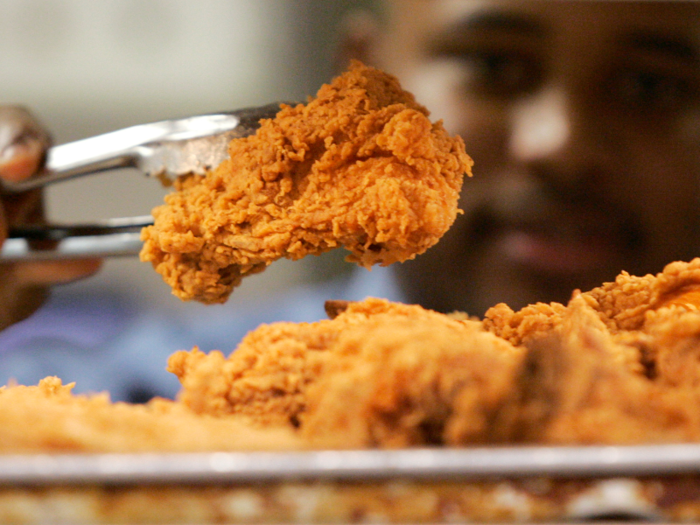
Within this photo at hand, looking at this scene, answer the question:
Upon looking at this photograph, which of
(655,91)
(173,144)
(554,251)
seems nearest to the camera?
(173,144)

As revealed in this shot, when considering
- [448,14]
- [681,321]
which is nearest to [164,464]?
[681,321]

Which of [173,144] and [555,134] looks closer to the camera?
[173,144]

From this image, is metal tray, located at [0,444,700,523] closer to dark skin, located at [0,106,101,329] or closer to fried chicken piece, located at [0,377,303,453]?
fried chicken piece, located at [0,377,303,453]

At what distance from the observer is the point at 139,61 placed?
1.38 meters

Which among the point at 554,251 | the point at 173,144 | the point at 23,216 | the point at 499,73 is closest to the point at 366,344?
the point at 173,144

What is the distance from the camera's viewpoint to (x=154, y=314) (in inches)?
65.3

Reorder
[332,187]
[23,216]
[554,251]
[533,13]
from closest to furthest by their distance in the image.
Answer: [332,187] < [23,216] < [533,13] < [554,251]

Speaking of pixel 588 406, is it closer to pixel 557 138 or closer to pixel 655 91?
pixel 557 138

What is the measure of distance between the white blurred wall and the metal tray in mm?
1161

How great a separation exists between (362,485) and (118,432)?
198mm

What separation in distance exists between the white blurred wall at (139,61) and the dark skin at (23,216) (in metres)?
0.19

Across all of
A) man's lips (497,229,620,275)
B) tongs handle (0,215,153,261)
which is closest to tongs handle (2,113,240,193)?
tongs handle (0,215,153,261)

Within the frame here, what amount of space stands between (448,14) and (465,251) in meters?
0.68

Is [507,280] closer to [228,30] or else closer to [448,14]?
[448,14]
